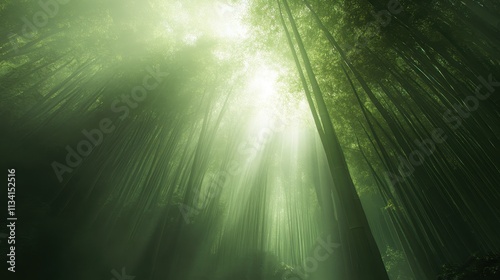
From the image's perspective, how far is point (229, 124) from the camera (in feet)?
27.7

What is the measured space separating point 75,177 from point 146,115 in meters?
2.13


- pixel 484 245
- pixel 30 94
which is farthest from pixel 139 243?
pixel 484 245

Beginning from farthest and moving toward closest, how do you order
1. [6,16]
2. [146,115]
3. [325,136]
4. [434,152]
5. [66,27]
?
[146,115]
[66,27]
[6,16]
[434,152]
[325,136]

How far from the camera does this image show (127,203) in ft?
20.6

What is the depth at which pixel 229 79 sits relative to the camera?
679cm

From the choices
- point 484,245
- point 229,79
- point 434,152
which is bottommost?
point 484,245

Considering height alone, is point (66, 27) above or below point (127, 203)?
above

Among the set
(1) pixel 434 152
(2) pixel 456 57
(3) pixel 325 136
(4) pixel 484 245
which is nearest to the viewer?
(3) pixel 325 136

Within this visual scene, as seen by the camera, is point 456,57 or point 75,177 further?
point 75,177

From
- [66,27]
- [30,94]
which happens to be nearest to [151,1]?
[66,27]

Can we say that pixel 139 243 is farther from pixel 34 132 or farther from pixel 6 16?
pixel 6 16

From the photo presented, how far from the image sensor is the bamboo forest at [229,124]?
3.18 metres

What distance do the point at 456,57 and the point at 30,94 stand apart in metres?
Result: 8.95

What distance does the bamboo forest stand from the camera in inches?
125
